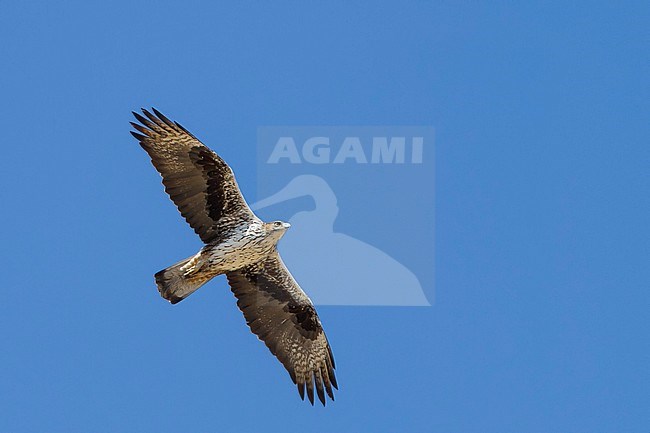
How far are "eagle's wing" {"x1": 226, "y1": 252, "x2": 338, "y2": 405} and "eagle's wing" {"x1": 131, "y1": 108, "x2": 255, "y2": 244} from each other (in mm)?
836

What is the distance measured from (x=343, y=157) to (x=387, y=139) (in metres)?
0.62

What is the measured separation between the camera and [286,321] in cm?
2025

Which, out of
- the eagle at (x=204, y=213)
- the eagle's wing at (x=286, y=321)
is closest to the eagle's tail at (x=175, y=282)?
the eagle at (x=204, y=213)

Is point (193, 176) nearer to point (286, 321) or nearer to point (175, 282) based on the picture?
point (175, 282)

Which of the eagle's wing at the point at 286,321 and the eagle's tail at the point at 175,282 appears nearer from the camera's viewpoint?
the eagle's tail at the point at 175,282

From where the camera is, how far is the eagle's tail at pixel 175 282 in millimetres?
19125

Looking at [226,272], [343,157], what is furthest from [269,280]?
[343,157]

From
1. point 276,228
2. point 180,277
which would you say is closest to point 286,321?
point 276,228

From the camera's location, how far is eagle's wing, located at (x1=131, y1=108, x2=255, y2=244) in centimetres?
1909

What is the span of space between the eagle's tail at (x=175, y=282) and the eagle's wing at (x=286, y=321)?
2.97ft

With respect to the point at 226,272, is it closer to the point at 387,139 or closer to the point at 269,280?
the point at 269,280

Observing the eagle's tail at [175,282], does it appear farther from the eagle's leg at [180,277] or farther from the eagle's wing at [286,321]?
the eagle's wing at [286,321]

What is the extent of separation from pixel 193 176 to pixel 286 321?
7.55ft

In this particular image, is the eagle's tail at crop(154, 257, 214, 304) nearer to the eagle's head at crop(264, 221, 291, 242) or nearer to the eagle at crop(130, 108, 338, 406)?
the eagle at crop(130, 108, 338, 406)
